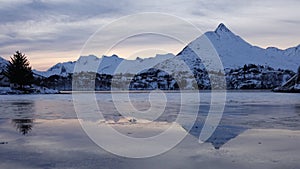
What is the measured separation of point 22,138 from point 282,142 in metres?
9.35

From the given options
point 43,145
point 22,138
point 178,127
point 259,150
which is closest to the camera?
point 259,150

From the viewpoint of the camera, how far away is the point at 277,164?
8.81 m

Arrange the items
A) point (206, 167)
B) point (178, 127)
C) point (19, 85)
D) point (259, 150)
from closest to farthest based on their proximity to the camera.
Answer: point (206, 167)
point (259, 150)
point (178, 127)
point (19, 85)

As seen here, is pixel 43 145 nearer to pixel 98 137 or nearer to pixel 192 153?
pixel 98 137

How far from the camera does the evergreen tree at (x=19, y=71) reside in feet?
285

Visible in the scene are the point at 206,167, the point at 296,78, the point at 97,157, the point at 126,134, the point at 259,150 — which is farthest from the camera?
the point at 296,78

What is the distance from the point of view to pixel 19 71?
285 feet

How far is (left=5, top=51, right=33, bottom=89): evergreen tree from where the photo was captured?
87.0 metres

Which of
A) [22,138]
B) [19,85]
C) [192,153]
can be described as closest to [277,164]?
[192,153]

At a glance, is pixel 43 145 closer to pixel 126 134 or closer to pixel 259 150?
pixel 126 134

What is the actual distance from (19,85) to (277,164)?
292 feet

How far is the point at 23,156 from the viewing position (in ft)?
32.3

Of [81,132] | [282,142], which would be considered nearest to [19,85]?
[81,132]

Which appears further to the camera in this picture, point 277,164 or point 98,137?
point 98,137
